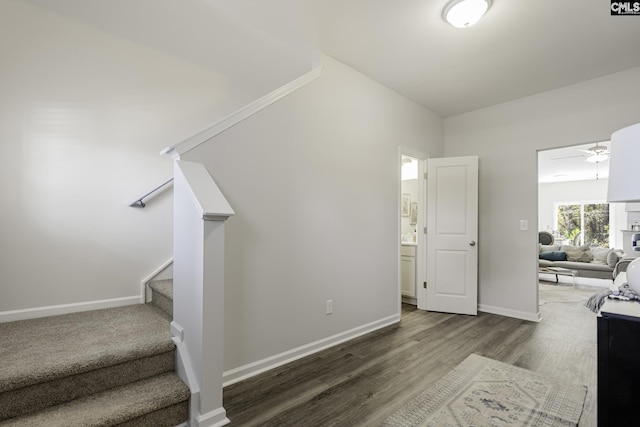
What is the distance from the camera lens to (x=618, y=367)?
1.24m

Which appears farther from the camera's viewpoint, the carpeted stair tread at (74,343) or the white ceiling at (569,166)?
the white ceiling at (569,166)

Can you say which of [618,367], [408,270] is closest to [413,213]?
[408,270]

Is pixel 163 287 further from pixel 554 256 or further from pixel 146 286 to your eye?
pixel 554 256

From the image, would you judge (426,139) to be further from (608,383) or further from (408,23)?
(608,383)

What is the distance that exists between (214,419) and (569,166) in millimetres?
9348

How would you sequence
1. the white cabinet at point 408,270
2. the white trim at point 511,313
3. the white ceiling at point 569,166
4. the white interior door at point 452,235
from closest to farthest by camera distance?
the white trim at point 511,313
the white interior door at point 452,235
the white cabinet at point 408,270
the white ceiling at point 569,166

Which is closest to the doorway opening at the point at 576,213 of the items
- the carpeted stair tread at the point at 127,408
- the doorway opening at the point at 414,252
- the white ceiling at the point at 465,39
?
the doorway opening at the point at 414,252

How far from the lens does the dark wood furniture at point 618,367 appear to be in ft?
3.97

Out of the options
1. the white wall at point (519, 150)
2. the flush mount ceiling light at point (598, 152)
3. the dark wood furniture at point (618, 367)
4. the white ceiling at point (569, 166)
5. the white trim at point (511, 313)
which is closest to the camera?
the dark wood furniture at point (618, 367)

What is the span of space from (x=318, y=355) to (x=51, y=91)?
116 inches

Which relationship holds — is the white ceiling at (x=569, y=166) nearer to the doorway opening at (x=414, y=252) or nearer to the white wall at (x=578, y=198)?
the white wall at (x=578, y=198)

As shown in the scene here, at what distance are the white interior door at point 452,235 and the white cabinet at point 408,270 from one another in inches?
11.0

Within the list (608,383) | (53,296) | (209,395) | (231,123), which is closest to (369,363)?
(209,395)

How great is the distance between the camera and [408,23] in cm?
245
